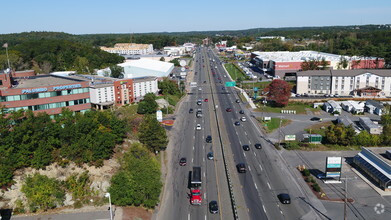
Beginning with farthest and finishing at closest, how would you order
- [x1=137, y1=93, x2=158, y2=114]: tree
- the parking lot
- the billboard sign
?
1. [x1=137, y1=93, x2=158, y2=114]: tree
2. the billboard sign
3. the parking lot

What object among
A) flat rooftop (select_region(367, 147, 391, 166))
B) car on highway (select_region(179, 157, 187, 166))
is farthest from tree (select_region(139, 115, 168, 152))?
flat rooftop (select_region(367, 147, 391, 166))

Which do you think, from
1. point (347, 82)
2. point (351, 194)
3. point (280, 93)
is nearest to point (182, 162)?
point (351, 194)

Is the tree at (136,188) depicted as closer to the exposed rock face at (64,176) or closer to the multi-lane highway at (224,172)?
the multi-lane highway at (224,172)

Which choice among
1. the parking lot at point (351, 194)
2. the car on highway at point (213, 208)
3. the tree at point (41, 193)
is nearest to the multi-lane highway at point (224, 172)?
the car on highway at point (213, 208)

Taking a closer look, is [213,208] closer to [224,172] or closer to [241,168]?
[224,172]

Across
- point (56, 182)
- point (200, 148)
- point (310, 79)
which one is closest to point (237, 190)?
point (200, 148)

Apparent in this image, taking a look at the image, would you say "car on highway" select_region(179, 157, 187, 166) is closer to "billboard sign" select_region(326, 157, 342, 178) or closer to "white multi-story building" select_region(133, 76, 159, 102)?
"billboard sign" select_region(326, 157, 342, 178)
